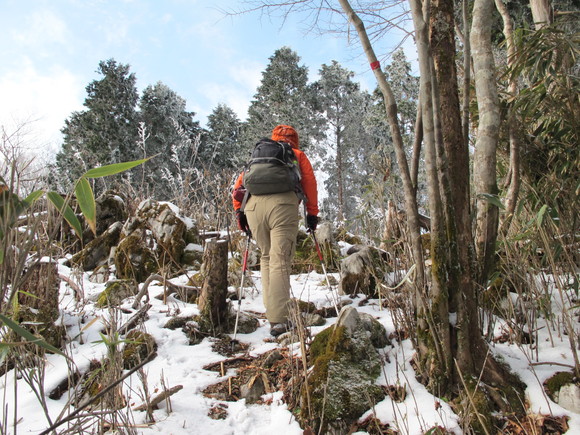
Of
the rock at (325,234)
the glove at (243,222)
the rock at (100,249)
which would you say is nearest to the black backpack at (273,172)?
the glove at (243,222)

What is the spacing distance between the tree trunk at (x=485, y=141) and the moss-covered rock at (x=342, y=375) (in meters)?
0.77

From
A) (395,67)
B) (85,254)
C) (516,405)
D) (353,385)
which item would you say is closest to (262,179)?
(353,385)

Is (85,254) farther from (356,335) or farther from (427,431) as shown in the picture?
(427,431)

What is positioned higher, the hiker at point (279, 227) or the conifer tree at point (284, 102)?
the conifer tree at point (284, 102)

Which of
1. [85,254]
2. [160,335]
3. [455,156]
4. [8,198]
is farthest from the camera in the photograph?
[85,254]

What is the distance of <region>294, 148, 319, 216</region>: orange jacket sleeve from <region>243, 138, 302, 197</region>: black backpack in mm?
122

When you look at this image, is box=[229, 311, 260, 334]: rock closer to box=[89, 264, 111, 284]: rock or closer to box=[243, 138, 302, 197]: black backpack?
box=[243, 138, 302, 197]: black backpack

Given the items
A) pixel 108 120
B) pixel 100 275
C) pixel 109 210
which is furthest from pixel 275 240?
pixel 108 120

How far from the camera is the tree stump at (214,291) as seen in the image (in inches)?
112

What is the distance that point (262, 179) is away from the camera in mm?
3006

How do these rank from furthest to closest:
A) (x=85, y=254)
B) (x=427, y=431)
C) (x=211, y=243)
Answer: (x=85, y=254), (x=211, y=243), (x=427, y=431)

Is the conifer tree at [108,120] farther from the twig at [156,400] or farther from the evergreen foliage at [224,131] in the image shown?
the twig at [156,400]

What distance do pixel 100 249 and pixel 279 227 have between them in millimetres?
3551

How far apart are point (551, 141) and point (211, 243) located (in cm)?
298
